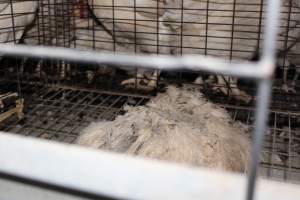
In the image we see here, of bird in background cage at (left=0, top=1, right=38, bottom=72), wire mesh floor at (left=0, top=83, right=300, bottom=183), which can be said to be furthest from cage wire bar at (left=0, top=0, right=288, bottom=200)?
bird in background cage at (left=0, top=1, right=38, bottom=72)

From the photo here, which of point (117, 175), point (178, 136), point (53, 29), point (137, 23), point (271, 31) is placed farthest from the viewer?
point (53, 29)

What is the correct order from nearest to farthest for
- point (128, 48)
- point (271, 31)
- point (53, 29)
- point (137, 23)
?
point (271, 31) → point (137, 23) → point (53, 29) → point (128, 48)

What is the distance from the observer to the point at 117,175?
1.53 feet

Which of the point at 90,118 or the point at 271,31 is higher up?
the point at 271,31

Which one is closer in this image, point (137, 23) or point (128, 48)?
point (137, 23)

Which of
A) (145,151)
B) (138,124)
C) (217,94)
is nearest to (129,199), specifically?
(145,151)

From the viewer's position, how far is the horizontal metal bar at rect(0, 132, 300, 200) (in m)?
0.44

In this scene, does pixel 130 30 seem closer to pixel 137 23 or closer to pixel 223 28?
pixel 137 23

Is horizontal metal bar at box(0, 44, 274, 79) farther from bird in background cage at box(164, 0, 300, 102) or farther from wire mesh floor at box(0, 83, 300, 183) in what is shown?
bird in background cage at box(164, 0, 300, 102)

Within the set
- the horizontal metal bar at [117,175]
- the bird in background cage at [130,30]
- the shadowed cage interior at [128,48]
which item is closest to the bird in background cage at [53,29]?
the shadowed cage interior at [128,48]

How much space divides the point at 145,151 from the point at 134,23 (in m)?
1.15

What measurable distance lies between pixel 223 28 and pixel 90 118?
3.17 ft

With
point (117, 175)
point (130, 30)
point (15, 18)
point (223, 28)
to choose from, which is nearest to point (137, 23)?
point (130, 30)

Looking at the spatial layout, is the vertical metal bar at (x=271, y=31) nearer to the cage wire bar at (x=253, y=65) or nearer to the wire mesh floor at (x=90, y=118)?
the cage wire bar at (x=253, y=65)
